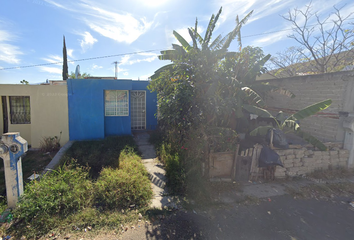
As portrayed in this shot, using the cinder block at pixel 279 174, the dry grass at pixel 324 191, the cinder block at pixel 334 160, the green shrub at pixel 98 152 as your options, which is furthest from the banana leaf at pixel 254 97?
the green shrub at pixel 98 152

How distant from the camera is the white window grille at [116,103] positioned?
795 centimetres

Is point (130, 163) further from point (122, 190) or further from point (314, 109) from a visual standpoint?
point (314, 109)

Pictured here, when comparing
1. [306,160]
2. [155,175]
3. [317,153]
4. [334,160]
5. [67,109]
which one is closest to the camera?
[155,175]

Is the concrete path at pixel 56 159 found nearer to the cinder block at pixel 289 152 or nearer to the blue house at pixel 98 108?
the blue house at pixel 98 108

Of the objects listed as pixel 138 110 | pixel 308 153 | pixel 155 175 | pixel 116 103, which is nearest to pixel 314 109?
pixel 308 153

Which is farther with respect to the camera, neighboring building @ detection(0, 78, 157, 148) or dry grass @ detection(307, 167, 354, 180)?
neighboring building @ detection(0, 78, 157, 148)

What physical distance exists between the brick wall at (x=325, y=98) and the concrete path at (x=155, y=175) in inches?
227

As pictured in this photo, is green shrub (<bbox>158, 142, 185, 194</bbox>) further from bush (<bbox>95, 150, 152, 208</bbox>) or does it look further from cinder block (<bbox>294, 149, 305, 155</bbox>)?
cinder block (<bbox>294, 149, 305, 155</bbox>)

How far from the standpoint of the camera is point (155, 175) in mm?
4980

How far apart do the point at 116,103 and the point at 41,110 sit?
2.97 m

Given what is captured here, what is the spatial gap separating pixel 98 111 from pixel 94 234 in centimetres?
568

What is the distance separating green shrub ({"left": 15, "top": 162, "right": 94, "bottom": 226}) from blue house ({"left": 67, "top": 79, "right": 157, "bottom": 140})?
3.94 meters

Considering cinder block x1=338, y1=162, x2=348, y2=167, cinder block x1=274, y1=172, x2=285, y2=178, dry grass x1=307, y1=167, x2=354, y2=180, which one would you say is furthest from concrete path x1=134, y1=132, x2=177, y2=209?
cinder block x1=338, y1=162, x2=348, y2=167

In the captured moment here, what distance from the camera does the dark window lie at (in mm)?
7801
